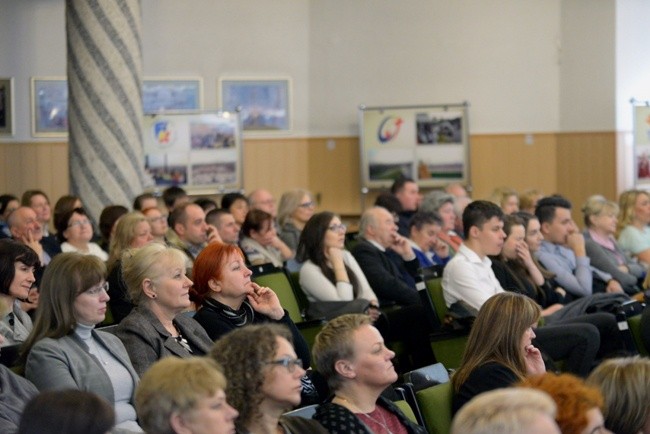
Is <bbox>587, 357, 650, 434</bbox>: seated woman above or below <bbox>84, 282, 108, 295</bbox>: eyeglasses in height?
below

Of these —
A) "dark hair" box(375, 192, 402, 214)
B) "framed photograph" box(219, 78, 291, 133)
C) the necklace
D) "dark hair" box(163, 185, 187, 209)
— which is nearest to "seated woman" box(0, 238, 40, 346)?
the necklace

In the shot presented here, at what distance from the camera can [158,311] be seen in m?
4.89

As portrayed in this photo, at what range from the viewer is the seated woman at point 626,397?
3.80m

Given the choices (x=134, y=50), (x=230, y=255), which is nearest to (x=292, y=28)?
(x=134, y=50)

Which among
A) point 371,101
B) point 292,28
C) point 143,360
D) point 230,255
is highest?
point 292,28

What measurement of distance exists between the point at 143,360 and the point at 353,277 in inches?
122

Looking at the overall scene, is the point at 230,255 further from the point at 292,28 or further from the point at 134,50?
the point at 292,28

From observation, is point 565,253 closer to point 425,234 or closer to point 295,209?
point 425,234

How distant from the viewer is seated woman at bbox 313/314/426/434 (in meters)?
4.12

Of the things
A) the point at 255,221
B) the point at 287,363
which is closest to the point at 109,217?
the point at 255,221

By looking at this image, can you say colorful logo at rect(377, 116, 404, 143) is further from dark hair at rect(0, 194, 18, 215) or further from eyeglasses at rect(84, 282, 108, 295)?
eyeglasses at rect(84, 282, 108, 295)

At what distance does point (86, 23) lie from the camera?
411 inches

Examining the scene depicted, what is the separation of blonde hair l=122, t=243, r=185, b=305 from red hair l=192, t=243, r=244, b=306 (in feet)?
0.90

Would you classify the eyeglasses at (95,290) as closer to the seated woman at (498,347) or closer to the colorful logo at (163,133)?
the seated woman at (498,347)
